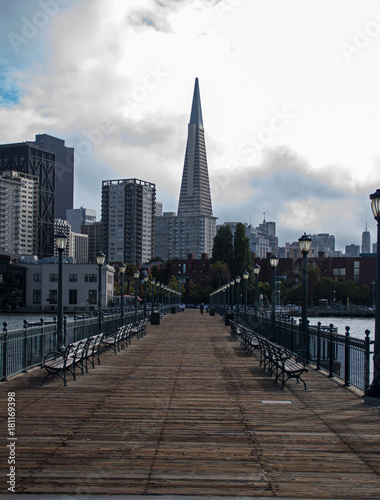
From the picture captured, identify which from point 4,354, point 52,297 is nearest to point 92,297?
point 52,297

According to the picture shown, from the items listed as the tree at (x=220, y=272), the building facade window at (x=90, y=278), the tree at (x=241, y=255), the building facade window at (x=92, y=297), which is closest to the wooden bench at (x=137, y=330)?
the tree at (x=220, y=272)

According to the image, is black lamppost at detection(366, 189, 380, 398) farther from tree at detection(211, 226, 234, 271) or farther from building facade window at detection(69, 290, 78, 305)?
building facade window at detection(69, 290, 78, 305)

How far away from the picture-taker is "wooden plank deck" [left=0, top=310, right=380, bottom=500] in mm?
5914

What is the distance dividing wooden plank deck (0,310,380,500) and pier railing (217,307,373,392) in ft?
2.24

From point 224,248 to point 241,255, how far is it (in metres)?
4.16

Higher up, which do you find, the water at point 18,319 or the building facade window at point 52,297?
the building facade window at point 52,297

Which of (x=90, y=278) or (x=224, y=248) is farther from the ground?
(x=224, y=248)

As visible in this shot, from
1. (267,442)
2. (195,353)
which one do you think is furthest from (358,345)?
(195,353)

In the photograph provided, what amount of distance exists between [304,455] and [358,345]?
5029mm

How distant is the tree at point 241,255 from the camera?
106 meters

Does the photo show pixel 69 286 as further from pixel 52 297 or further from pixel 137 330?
pixel 137 330

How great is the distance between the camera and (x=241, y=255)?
4213 inches

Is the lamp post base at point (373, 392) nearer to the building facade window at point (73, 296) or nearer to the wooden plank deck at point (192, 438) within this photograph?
the wooden plank deck at point (192, 438)

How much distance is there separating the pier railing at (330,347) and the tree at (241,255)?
79526 mm
